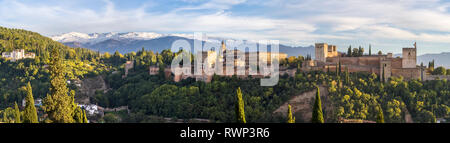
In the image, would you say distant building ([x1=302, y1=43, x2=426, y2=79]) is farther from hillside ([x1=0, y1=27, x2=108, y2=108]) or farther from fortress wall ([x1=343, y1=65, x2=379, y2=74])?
hillside ([x1=0, y1=27, x2=108, y2=108])

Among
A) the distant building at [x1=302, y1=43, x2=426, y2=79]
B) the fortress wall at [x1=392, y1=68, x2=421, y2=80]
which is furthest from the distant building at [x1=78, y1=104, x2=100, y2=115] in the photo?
the fortress wall at [x1=392, y1=68, x2=421, y2=80]

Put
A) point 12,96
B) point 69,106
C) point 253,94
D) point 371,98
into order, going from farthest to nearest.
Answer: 1. point 12,96
2. point 253,94
3. point 371,98
4. point 69,106

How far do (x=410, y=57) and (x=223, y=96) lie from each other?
13251mm

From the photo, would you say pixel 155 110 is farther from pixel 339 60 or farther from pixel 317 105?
pixel 317 105

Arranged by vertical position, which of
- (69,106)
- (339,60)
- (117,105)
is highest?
(339,60)

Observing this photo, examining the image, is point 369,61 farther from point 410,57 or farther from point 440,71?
point 440,71

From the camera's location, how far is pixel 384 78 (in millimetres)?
Answer: 24156

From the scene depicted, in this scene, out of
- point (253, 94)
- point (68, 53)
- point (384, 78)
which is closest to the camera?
point (384, 78)

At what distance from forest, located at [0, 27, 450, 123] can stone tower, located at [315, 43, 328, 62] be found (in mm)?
1110

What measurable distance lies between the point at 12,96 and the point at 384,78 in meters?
30.1

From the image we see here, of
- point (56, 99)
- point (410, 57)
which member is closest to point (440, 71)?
point (410, 57)

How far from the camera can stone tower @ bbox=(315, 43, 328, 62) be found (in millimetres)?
27672

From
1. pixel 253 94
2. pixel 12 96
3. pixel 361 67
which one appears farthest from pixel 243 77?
pixel 12 96
